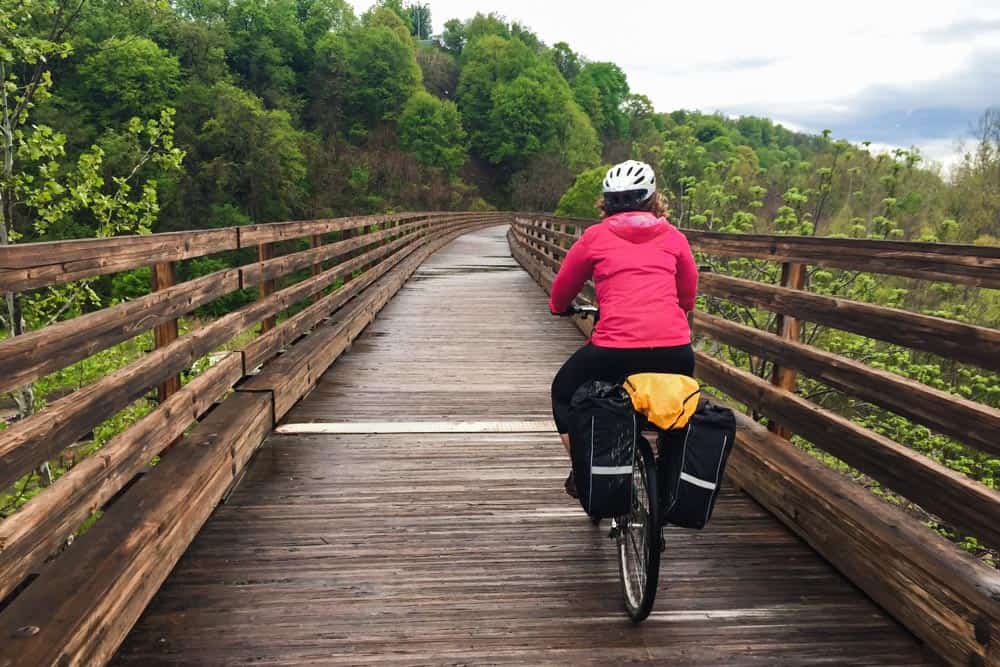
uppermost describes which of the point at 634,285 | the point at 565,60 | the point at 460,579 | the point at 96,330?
the point at 565,60

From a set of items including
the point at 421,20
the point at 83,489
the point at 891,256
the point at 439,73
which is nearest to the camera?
the point at 83,489

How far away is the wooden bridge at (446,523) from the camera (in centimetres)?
248

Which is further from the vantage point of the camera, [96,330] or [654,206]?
[654,206]

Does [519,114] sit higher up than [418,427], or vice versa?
[519,114]

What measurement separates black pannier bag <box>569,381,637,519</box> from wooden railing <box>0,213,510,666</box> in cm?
169

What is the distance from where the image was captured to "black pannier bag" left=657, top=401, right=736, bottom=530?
2.71 metres

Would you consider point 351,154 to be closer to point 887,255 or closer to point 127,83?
point 127,83

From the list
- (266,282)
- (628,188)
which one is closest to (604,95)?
(266,282)

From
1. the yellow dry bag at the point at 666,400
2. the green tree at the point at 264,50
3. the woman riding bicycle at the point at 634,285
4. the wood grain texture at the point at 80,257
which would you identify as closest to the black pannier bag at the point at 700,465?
the yellow dry bag at the point at 666,400

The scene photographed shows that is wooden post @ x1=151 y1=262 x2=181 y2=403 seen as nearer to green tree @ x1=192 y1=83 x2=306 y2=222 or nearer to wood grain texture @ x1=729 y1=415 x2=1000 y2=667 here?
wood grain texture @ x1=729 y1=415 x2=1000 y2=667

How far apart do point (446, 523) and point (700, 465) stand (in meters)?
1.50

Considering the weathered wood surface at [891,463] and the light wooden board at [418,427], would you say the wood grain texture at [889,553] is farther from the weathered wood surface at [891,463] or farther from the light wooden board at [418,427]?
the light wooden board at [418,427]

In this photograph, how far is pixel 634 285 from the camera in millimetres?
2951

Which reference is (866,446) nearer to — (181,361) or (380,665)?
(380,665)
